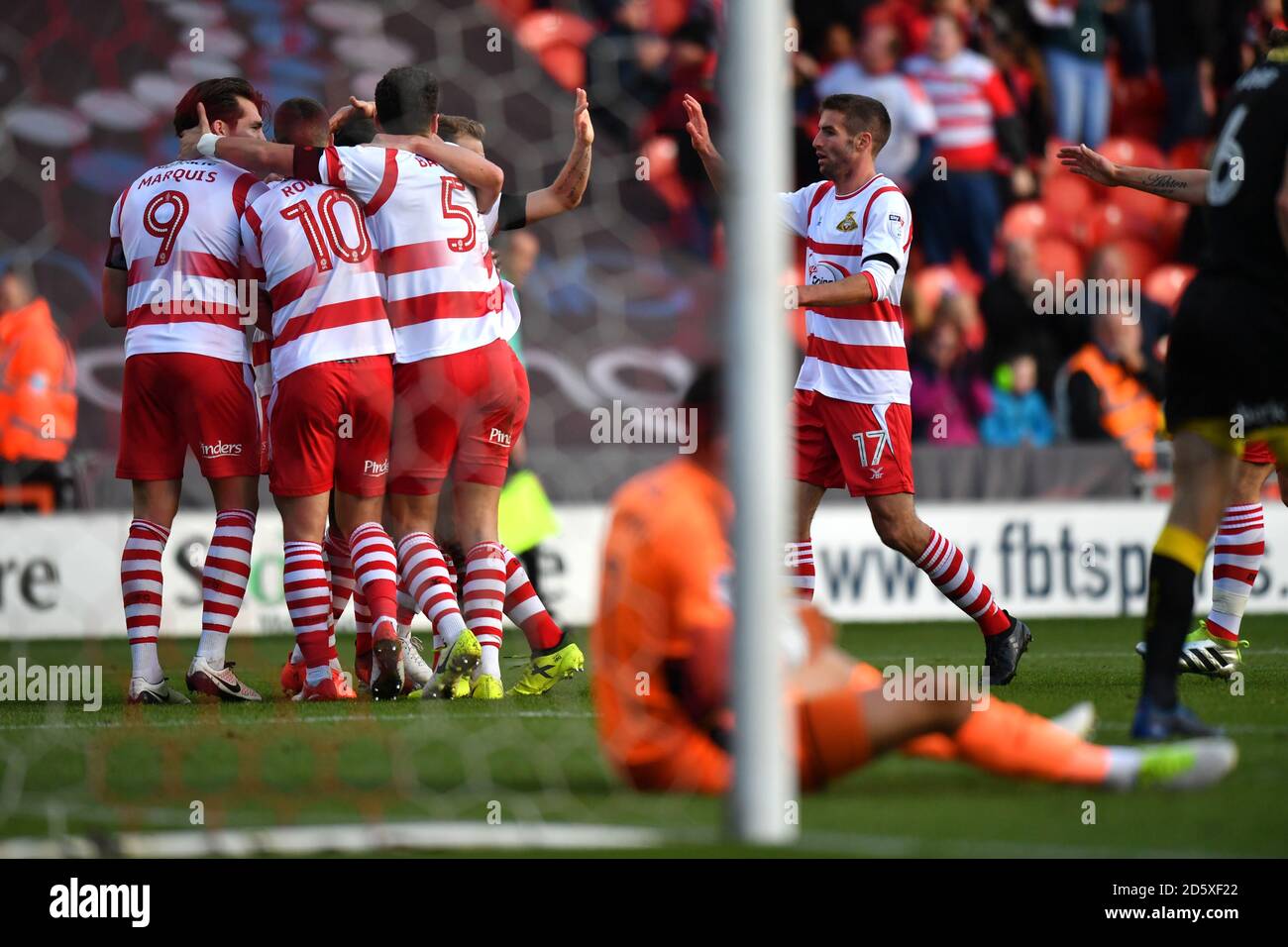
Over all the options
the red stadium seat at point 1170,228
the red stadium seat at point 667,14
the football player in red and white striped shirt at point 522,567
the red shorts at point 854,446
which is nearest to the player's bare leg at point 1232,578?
the red shorts at point 854,446

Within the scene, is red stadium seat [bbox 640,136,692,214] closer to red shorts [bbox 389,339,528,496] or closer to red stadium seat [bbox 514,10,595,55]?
red stadium seat [bbox 514,10,595,55]

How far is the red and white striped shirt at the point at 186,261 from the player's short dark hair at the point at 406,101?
57cm

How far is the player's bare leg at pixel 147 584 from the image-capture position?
658cm

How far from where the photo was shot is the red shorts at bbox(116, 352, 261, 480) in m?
6.58

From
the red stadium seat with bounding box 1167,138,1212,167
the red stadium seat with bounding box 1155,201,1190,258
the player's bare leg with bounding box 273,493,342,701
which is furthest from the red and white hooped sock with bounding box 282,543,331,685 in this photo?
the red stadium seat with bounding box 1167,138,1212,167

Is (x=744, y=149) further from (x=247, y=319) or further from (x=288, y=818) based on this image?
(x=247, y=319)

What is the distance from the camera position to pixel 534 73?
41.4 ft

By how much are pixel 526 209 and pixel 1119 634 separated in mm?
4246

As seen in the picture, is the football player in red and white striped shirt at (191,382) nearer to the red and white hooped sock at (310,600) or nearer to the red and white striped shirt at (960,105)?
the red and white hooped sock at (310,600)

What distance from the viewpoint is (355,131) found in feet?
24.2

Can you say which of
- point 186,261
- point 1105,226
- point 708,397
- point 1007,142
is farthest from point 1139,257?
point 708,397

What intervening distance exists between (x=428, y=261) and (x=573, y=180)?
0.68 metres

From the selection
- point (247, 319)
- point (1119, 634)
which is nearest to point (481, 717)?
point (247, 319)

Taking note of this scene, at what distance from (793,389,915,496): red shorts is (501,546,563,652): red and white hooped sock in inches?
44.1
